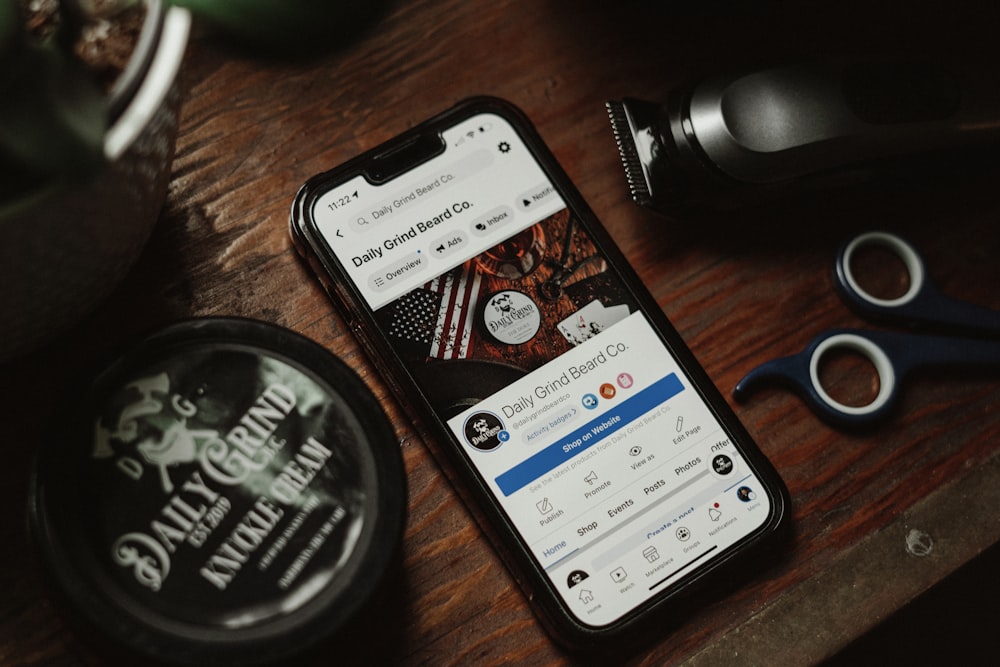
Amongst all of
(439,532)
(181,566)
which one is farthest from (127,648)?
(439,532)

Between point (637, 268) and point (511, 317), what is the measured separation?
2.7 inches

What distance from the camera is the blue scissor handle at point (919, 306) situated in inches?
16.7

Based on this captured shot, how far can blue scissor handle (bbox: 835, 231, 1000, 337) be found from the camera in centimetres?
42

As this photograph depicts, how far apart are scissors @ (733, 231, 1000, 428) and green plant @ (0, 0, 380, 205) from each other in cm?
26

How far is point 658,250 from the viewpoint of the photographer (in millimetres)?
423

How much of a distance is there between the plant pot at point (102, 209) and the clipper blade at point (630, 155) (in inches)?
8.1

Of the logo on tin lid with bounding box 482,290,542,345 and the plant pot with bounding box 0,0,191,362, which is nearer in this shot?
the plant pot with bounding box 0,0,191,362

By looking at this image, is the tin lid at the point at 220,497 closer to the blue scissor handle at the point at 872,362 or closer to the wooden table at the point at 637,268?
the wooden table at the point at 637,268

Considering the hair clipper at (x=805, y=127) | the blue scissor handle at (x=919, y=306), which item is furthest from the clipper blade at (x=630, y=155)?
the blue scissor handle at (x=919, y=306)

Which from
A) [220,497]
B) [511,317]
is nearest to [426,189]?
[511,317]

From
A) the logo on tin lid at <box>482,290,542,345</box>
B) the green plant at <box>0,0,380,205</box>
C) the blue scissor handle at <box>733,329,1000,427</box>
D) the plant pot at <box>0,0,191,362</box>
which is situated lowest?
the blue scissor handle at <box>733,329,1000,427</box>

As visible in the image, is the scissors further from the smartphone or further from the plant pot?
the plant pot

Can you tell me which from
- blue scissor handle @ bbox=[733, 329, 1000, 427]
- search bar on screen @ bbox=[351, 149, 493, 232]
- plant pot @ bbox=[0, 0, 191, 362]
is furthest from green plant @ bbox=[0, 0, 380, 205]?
blue scissor handle @ bbox=[733, 329, 1000, 427]

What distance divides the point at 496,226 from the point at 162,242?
150 millimetres
